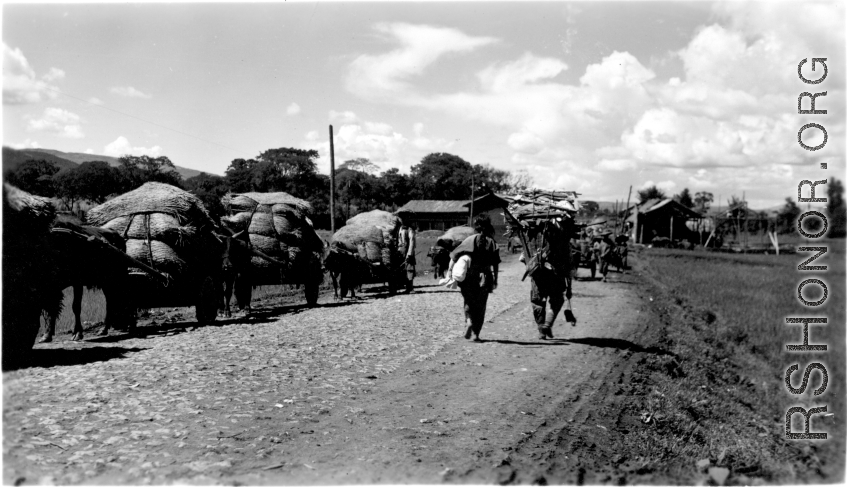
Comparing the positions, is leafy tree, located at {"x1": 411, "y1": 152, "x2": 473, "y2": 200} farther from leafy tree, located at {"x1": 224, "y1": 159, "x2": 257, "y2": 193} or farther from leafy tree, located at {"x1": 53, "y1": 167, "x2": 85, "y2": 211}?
leafy tree, located at {"x1": 53, "y1": 167, "x2": 85, "y2": 211}

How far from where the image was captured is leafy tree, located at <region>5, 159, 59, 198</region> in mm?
7863

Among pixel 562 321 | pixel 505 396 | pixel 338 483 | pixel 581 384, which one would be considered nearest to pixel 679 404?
pixel 581 384

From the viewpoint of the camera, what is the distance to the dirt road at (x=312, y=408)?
4516 millimetres

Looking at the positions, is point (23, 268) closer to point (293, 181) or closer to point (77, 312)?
point (77, 312)

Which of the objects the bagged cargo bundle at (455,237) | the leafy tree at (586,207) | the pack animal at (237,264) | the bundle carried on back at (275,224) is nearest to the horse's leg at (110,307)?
the pack animal at (237,264)

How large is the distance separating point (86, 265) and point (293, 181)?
144ft

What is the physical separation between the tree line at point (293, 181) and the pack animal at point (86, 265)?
71.5 inches

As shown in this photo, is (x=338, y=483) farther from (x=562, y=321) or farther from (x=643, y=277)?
(x=643, y=277)

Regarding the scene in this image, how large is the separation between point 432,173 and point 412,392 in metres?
60.9

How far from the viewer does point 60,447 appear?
14.9 ft

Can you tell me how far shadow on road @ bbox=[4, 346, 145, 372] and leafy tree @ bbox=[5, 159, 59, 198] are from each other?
2.05m

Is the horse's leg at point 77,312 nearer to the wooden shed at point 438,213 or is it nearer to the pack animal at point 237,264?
the pack animal at point 237,264

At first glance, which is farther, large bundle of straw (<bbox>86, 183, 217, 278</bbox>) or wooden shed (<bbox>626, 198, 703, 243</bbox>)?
wooden shed (<bbox>626, 198, 703, 243</bbox>)

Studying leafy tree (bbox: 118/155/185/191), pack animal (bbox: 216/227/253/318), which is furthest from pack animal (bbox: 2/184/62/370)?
leafy tree (bbox: 118/155/185/191)
